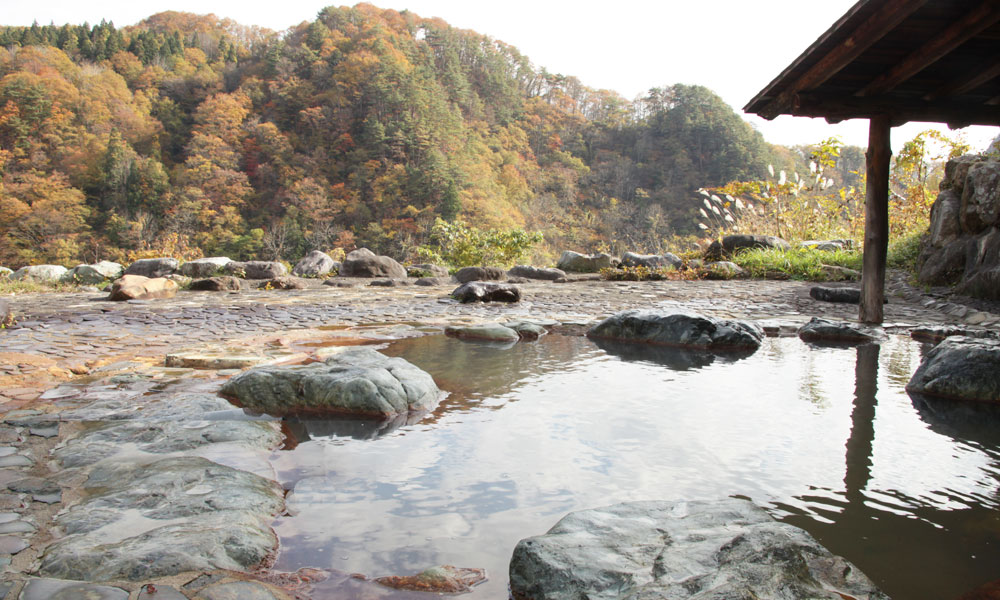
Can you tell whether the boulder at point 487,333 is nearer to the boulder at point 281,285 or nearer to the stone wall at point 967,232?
the stone wall at point 967,232

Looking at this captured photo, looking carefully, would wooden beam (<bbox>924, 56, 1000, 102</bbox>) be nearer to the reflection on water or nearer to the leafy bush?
the reflection on water

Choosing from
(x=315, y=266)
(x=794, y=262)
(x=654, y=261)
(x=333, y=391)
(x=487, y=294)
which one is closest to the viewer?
(x=333, y=391)

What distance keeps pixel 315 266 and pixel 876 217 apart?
13.2 metres

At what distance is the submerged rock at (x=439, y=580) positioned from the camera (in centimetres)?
143

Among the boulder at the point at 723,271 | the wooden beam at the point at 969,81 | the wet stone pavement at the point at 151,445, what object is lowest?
the wet stone pavement at the point at 151,445

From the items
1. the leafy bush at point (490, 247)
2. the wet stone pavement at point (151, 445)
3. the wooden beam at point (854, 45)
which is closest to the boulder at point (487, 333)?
the wet stone pavement at point (151, 445)

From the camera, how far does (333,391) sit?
2996 mm

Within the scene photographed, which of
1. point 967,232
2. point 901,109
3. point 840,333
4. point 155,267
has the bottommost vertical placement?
point 840,333

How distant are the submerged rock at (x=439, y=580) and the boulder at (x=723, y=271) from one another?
1036 cm

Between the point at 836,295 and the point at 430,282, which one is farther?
the point at 430,282

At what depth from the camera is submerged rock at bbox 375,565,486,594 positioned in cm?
143

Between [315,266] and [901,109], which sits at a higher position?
[901,109]

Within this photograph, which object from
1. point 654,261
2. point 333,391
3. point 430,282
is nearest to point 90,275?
point 430,282

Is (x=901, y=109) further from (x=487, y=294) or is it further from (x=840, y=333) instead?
(x=487, y=294)
